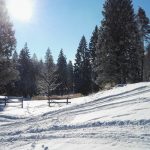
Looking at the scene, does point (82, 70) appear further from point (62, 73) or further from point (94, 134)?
point (94, 134)

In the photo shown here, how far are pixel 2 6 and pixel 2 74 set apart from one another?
7481 millimetres

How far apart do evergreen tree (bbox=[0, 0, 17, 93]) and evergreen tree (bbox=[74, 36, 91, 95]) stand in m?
29.1

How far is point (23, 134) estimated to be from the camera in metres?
12.6

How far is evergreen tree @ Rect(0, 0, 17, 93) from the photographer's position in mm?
34562

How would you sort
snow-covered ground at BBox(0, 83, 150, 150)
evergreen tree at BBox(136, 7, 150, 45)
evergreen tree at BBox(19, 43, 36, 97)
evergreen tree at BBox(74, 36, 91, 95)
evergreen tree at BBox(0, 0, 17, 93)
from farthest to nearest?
evergreen tree at BBox(19, 43, 36, 97)
evergreen tree at BBox(74, 36, 91, 95)
evergreen tree at BBox(136, 7, 150, 45)
evergreen tree at BBox(0, 0, 17, 93)
snow-covered ground at BBox(0, 83, 150, 150)

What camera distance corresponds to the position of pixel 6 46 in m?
35.4

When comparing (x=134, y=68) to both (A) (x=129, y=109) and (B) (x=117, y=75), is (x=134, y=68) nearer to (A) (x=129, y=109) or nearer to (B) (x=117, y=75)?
(B) (x=117, y=75)

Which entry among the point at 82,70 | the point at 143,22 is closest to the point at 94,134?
the point at 143,22

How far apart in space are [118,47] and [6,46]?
40.3 ft

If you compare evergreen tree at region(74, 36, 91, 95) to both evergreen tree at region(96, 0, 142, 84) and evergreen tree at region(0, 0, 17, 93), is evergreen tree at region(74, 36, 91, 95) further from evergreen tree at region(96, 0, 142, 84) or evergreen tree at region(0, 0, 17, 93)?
evergreen tree at region(0, 0, 17, 93)

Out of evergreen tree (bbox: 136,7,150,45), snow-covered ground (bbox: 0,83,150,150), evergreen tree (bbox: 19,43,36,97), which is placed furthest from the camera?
evergreen tree (bbox: 19,43,36,97)

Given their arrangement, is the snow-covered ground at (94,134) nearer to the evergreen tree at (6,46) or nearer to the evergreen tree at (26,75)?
the evergreen tree at (6,46)

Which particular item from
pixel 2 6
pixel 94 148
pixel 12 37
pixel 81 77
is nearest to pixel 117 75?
pixel 12 37

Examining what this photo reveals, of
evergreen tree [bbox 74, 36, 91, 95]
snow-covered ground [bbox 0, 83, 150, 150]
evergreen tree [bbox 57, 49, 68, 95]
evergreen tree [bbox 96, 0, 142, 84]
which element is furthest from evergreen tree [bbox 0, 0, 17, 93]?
evergreen tree [bbox 57, 49, 68, 95]
